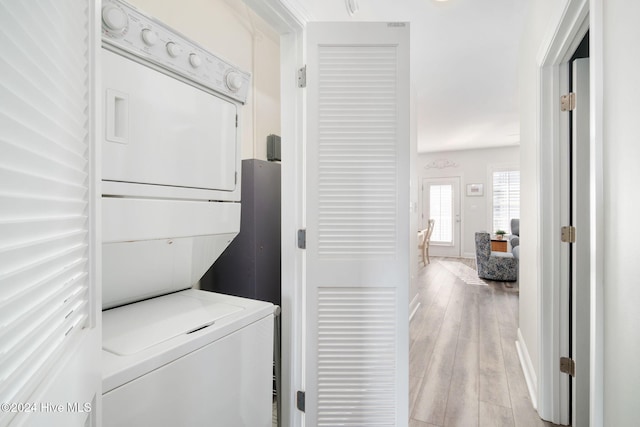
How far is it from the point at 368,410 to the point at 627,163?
4.44ft

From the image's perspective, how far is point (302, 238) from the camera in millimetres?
1416

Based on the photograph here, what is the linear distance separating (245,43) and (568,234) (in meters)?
2.30

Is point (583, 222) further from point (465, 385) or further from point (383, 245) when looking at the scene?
point (465, 385)

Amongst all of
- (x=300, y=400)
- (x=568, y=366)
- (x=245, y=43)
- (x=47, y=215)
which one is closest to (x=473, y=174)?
(x=568, y=366)

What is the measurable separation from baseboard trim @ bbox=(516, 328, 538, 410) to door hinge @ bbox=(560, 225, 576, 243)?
89 centimetres

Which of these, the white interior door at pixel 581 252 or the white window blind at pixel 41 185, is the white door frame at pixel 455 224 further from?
the white window blind at pixel 41 185

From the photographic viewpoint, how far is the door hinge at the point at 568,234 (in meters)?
1.59

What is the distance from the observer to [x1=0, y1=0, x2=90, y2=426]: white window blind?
30cm

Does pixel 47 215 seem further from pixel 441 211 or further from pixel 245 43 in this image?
pixel 441 211

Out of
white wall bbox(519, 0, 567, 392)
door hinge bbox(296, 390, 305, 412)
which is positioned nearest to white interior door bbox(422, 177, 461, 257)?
white wall bbox(519, 0, 567, 392)

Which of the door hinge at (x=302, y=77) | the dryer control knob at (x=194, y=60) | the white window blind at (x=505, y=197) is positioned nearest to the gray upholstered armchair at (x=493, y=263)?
the white window blind at (x=505, y=197)

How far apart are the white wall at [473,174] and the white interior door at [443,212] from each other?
0.11 m

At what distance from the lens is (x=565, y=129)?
164 centimetres

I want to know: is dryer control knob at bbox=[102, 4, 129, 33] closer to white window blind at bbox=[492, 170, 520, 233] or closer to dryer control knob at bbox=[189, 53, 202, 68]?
dryer control knob at bbox=[189, 53, 202, 68]
